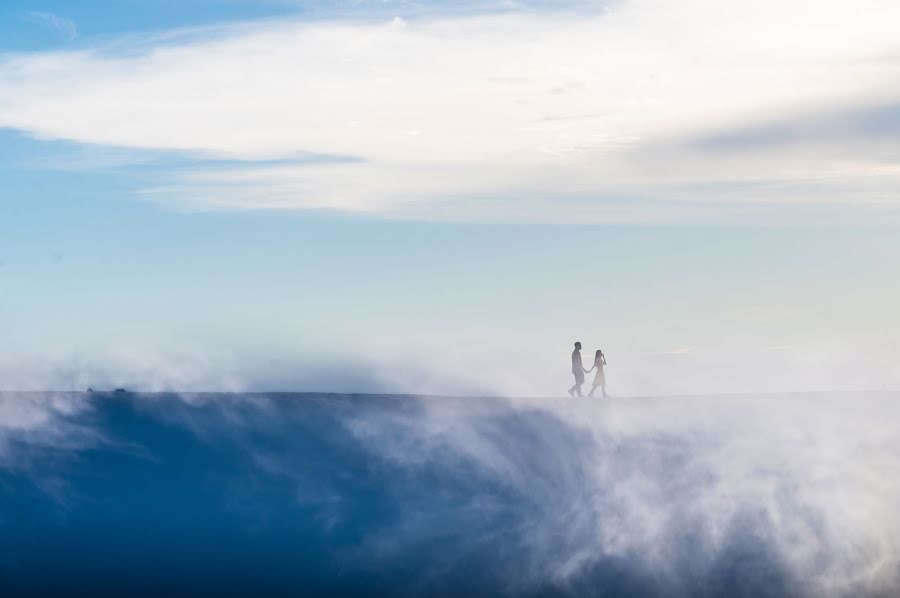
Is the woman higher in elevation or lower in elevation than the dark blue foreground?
higher

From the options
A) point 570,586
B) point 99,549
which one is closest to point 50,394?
point 99,549

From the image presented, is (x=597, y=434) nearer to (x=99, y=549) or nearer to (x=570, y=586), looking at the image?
(x=570, y=586)

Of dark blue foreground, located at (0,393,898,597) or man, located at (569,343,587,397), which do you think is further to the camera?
man, located at (569,343,587,397)

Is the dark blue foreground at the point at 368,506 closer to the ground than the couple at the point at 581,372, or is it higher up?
closer to the ground

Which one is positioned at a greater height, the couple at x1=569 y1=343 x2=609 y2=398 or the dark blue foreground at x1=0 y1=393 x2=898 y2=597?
the couple at x1=569 y1=343 x2=609 y2=398

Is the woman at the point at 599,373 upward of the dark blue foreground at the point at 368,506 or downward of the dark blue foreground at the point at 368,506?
upward

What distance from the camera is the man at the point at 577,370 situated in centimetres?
3944

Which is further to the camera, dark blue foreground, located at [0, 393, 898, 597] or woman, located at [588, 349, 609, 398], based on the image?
woman, located at [588, 349, 609, 398]

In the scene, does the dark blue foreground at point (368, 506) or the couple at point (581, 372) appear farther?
the couple at point (581, 372)

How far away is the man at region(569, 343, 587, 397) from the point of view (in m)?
39.4

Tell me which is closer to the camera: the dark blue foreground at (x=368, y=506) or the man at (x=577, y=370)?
the dark blue foreground at (x=368, y=506)

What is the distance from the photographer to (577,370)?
3956 cm

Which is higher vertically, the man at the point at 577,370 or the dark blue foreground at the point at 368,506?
the man at the point at 577,370

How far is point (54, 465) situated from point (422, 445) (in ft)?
34.4
